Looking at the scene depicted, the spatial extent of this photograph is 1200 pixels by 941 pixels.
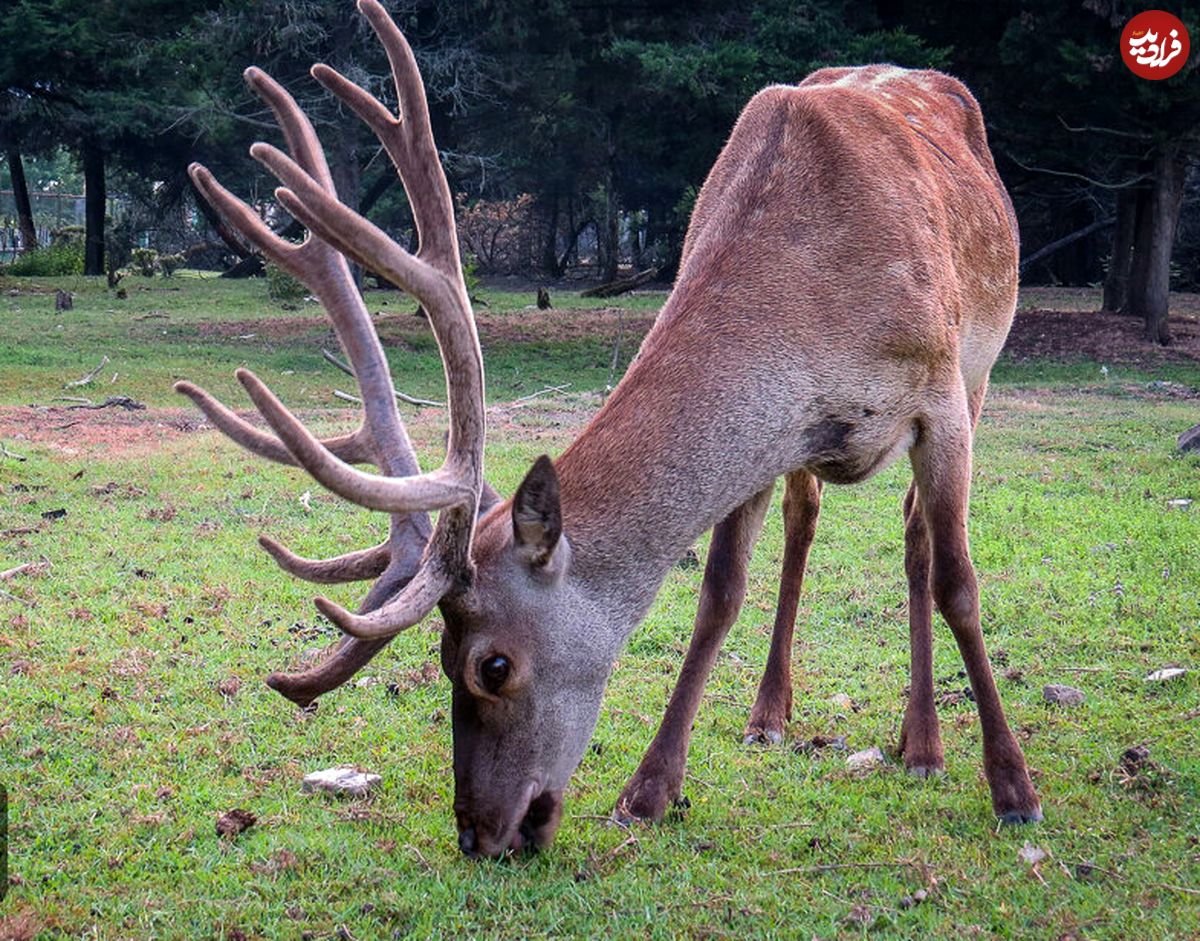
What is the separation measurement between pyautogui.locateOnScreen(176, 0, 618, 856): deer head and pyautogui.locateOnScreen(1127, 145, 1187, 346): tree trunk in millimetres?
15805

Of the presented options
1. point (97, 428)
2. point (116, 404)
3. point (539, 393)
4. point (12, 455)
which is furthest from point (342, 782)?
point (539, 393)

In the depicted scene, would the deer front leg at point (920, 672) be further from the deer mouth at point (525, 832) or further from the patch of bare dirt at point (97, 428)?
the patch of bare dirt at point (97, 428)


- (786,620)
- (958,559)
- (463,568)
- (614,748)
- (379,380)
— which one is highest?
(379,380)

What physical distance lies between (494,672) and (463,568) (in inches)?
11.0

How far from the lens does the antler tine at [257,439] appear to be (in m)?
3.21

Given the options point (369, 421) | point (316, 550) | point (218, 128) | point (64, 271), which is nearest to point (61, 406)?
point (316, 550)

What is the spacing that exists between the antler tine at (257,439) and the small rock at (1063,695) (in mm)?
2777

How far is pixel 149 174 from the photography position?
3123 centimetres

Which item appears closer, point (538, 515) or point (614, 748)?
point (538, 515)

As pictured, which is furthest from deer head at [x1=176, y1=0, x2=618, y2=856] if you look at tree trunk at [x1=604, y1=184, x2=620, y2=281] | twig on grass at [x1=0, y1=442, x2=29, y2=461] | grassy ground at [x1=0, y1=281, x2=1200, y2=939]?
tree trunk at [x1=604, y1=184, x2=620, y2=281]

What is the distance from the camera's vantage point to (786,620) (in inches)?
198

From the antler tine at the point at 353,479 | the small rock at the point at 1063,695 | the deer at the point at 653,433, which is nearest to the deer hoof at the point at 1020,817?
the deer at the point at 653,433

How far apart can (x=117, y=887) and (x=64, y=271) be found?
28793 millimetres

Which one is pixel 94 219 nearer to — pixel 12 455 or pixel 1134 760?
pixel 12 455
